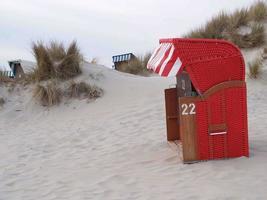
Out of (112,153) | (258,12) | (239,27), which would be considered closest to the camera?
(112,153)

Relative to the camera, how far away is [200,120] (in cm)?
571

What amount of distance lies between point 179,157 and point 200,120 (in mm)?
763

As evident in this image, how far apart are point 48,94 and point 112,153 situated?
4.31 m

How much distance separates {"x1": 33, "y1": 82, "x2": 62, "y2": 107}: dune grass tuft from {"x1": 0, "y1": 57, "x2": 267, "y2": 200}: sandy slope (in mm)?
207

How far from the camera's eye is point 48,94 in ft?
35.2

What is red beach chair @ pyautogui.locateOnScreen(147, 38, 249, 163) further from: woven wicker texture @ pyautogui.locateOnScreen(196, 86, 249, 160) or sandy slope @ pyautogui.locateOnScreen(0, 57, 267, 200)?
sandy slope @ pyautogui.locateOnScreen(0, 57, 267, 200)

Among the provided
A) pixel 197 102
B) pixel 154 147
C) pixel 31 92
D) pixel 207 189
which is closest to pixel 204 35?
pixel 31 92

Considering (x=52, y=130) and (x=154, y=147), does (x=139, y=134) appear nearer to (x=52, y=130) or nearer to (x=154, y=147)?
(x=154, y=147)

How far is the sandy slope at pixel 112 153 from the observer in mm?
5066

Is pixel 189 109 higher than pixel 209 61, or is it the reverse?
pixel 209 61

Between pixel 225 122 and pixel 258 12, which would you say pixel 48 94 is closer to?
pixel 225 122

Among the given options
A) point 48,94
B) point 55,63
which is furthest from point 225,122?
point 55,63

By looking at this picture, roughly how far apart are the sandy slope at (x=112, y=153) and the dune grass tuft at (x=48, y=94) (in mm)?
207

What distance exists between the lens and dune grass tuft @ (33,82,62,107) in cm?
1070
